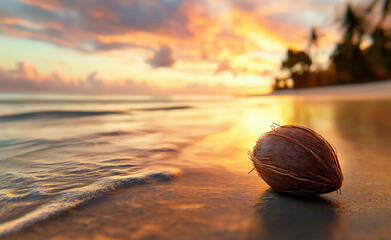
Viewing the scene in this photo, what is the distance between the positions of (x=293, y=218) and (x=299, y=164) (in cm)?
28

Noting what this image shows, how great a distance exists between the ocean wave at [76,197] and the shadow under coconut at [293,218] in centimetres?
75

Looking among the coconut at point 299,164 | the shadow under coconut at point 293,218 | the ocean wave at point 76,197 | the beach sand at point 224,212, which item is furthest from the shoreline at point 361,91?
the ocean wave at point 76,197

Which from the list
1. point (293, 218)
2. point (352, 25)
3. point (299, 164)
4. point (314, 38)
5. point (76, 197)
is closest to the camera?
point (293, 218)

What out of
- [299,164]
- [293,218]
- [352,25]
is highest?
[352,25]

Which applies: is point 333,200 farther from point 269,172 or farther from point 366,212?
point 269,172

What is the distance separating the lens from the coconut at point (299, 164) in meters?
1.25

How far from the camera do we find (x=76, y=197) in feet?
4.46

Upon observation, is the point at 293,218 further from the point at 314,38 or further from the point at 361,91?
the point at 314,38

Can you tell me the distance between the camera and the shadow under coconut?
1.00 m

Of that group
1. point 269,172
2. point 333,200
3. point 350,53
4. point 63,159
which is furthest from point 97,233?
point 350,53

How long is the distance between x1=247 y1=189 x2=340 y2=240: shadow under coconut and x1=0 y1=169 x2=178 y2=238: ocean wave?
75 cm

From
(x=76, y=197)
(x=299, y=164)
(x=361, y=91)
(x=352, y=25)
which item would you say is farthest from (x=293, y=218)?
(x=352, y=25)

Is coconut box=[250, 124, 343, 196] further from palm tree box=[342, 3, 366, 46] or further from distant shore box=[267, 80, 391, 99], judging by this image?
palm tree box=[342, 3, 366, 46]

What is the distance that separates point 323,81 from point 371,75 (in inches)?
407
